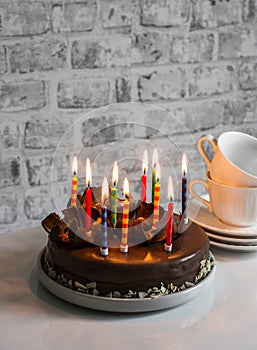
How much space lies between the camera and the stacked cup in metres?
1.22

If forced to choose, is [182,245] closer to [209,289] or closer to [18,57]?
[209,289]

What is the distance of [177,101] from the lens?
7.66ft

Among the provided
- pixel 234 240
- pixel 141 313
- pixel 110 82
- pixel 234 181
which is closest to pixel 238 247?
pixel 234 240

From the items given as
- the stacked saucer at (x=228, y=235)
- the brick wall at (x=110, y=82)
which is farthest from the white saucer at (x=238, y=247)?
the brick wall at (x=110, y=82)

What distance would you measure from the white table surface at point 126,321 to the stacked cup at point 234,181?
0.52 feet

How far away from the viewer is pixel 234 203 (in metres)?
1.23

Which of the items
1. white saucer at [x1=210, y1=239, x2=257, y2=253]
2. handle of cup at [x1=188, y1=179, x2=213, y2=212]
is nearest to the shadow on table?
white saucer at [x1=210, y1=239, x2=257, y2=253]

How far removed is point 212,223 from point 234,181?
11 cm

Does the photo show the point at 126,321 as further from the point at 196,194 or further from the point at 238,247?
the point at 196,194

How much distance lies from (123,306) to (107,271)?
0.06m

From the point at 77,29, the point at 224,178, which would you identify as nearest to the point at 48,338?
the point at 224,178

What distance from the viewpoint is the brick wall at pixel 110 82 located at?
2.01 meters

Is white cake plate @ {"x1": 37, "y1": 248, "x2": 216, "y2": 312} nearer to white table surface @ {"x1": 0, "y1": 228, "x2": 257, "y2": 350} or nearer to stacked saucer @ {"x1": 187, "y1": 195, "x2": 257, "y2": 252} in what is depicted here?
white table surface @ {"x1": 0, "y1": 228, "x2": 257, "y2": 350}

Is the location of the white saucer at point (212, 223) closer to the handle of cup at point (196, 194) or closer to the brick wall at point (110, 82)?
the handle of cup at point (196, 194)
